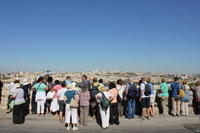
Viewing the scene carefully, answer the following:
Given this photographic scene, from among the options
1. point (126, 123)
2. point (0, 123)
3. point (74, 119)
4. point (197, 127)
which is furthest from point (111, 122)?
point (0, 123)

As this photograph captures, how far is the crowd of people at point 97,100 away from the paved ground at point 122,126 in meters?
0.32

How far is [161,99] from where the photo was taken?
11227 millimetres

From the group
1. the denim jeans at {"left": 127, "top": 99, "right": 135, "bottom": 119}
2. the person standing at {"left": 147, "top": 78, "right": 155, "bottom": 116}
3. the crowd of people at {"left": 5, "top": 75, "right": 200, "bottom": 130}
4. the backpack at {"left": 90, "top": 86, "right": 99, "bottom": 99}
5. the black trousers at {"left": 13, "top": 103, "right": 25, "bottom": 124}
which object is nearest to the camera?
the crowd of people at {"left": 5, "top": 75, "right": 200, "bottom": 130}

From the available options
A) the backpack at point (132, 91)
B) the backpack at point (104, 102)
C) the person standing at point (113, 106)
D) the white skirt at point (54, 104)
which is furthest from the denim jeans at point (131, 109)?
the white skirt at point (54, 104)

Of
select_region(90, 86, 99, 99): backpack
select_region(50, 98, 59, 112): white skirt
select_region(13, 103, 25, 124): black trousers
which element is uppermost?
select_region(90, 86, 99, 99): backpack

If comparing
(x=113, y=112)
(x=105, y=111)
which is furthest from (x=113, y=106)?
(x=105, y=111)

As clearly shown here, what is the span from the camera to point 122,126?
9695mm

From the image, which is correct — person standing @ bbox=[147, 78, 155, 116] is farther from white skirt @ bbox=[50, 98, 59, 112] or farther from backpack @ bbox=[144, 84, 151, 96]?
white skirt @ bbox=[50, 98, 59, 112]

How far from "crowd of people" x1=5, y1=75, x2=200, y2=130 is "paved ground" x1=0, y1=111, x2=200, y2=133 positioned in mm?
317

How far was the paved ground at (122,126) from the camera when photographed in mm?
9047

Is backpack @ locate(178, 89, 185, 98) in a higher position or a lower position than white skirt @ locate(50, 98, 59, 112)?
higher

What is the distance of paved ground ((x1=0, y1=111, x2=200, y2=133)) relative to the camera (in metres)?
9.05

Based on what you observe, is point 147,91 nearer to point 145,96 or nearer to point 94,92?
point 145,96

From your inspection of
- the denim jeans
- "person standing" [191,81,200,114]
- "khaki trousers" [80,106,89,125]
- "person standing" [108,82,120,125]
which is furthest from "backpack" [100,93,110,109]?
"person standing" [191,81,200,114]
